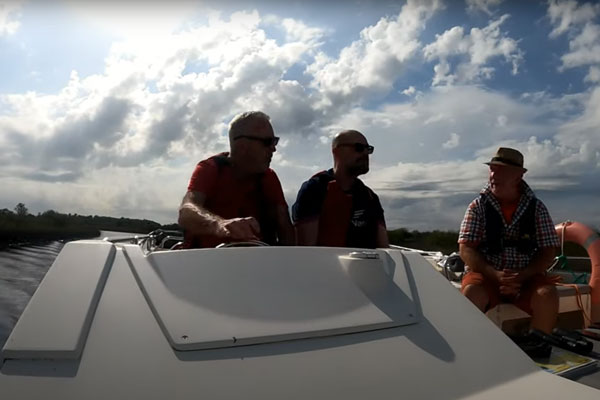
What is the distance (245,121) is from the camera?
104 inches

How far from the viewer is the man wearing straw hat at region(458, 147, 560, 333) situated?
3.10m

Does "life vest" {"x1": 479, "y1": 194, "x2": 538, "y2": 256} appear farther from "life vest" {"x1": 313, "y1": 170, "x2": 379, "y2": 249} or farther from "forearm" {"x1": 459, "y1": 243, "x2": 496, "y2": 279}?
"life vest" {"x1": 313, "y1": 170, "x2": 379, "y2": 249}

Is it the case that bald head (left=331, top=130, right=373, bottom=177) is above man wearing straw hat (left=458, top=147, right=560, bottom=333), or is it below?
above

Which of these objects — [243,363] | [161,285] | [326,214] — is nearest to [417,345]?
[243,363]

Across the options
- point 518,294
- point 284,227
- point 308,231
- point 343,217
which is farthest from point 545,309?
point 284,227

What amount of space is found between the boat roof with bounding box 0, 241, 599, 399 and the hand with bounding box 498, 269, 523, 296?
63.0 inches

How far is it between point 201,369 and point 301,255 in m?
0.51

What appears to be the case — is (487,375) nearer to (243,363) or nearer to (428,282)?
(428,282)

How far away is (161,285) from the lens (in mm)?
1290

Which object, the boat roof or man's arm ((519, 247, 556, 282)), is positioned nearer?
the boat roof

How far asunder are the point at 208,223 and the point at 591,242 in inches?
148

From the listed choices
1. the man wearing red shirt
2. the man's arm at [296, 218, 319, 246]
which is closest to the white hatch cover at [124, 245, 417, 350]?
the man wearing red shirt

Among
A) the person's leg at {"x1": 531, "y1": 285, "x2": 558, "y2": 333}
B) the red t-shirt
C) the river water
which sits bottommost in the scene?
the river water

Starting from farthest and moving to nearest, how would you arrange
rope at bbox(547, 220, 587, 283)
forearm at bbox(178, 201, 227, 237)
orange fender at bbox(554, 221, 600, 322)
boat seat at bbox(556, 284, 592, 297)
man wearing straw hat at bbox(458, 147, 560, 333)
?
rope at bbox(547, 220, 587, 283), orange fender at bbox(554, 221, 600, 322), boat seat at bbox(556, 284, 592, 297), man wearing straw hat at bbox(458, 147, 560, 333), forearm at bbox(178, 201, 227, 237)
